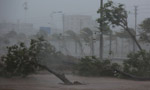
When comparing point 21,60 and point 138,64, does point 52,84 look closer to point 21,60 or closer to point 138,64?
point 21,60

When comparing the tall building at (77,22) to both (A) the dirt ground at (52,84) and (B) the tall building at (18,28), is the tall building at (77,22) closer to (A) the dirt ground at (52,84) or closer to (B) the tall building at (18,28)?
(B) the tall building at (18,28)

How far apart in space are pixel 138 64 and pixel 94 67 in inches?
109

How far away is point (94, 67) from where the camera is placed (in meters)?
15.5

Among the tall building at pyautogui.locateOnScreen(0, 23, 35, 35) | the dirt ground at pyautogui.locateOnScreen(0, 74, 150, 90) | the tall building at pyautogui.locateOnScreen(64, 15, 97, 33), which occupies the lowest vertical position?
the dirt ground at pyautogui.locateOnScreen(0, 74, 150, 90)

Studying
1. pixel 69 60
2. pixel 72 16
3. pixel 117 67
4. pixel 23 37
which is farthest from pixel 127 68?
pixel 72 16

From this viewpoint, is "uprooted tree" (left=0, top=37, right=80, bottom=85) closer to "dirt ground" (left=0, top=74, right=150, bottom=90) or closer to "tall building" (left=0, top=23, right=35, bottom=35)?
"dirt ground" (left=0, top=74, right=150, bottom=90)

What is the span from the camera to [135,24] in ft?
73.7

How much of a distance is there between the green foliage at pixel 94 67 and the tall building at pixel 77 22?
7.39m

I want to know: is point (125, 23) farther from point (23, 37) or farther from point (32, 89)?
point (32, 89)

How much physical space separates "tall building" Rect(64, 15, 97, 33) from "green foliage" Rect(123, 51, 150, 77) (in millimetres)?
7330

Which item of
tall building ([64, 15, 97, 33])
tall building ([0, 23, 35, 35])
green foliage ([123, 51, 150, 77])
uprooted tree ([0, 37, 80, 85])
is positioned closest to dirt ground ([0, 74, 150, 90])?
uprooted tree ([0, 37, 80, 85])

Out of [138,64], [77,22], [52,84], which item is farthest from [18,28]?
[138,64]

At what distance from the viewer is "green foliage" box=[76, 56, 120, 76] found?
15555 millimetres

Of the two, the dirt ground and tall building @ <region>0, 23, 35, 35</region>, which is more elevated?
tall building @ <region>0, 23, 35, 35</region>
